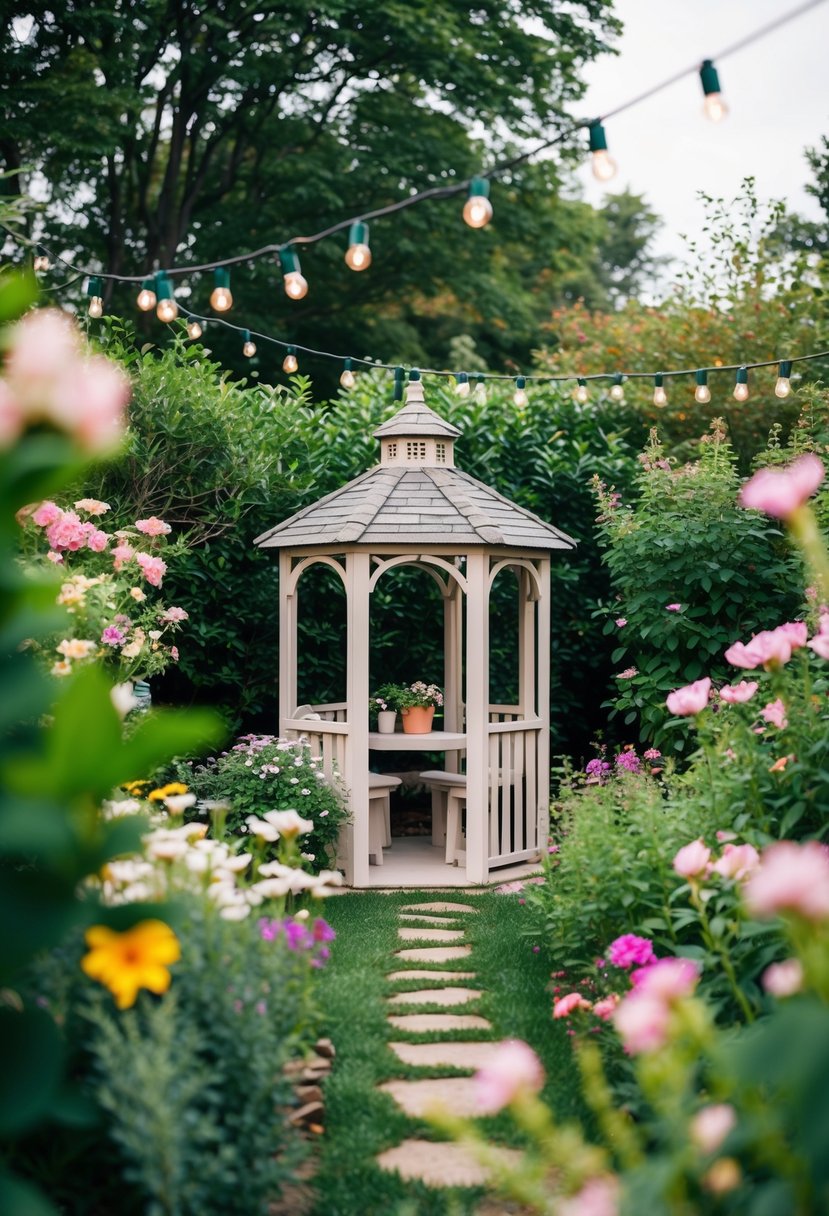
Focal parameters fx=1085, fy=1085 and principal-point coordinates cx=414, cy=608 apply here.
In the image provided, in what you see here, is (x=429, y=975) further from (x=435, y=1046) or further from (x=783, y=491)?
(x=783, y=491)

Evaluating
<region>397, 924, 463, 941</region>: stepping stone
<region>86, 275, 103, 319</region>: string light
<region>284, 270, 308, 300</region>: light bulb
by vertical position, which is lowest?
<region>397, 924, 463, 941</region>: stepping stone

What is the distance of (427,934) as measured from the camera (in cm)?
534

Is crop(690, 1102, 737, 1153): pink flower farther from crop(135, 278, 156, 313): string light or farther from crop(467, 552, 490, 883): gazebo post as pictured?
crop(467, 552, 490, 883): gazebo post

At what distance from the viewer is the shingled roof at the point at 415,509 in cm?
638

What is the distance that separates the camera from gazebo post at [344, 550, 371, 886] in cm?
639

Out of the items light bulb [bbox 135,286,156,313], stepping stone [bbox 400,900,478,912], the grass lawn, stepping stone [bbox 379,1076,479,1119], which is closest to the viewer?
the grass lawn

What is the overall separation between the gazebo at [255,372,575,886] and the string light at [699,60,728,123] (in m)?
3.22

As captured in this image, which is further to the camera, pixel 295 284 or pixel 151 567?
pixel 151 567

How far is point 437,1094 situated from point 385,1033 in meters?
0.54

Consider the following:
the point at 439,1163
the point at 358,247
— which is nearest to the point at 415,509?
the point at 358,247

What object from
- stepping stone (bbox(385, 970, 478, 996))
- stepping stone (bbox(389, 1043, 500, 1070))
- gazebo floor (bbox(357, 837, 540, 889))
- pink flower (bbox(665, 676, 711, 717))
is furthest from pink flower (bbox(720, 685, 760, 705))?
gazebo floor (bbox(357, 837, 540, 889))

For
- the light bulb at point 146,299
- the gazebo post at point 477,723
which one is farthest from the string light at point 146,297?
the gazebo post at point 477,723

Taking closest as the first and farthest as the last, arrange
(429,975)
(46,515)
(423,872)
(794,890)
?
1. (794,890)
2. (429,975)
3. (46,515)
4. (423,872)

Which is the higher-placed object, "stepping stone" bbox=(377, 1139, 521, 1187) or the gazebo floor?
the gazebo floor
